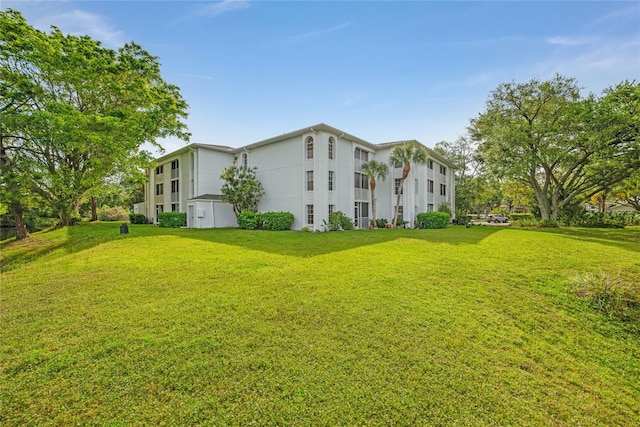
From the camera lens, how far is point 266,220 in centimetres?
2016

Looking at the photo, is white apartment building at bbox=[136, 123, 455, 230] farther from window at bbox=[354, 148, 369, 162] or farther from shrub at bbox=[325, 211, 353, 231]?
shrub at bbox=[325, 211, 353, 231]

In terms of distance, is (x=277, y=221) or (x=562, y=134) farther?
(x=562, y=134)

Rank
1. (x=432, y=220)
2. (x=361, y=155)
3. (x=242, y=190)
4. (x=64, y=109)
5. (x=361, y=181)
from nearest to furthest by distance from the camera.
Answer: (x=64, y=109) < (x=242, y=190) < (x=361, y=181) < (x=361, y=155) < (x=432, y=220)

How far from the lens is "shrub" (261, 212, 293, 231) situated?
64.5 feet

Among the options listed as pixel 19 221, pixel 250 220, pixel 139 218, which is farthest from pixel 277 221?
pixel 139 218

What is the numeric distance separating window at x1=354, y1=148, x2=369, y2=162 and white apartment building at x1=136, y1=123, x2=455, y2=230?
87 mm

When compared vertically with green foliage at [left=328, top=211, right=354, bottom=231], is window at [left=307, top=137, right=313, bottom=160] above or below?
above

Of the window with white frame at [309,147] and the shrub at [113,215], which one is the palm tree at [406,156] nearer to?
the window with white frame at [309,147]

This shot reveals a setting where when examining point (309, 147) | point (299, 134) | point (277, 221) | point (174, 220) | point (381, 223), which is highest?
point (299, 134)

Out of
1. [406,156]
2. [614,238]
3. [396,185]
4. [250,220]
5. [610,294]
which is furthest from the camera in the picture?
[396,185]

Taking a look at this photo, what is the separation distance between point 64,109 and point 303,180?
13275 mm

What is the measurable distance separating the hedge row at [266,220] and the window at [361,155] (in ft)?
26.0

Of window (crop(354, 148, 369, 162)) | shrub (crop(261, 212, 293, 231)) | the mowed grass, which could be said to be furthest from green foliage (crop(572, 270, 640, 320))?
window (crop(354, 148, 369, 162))

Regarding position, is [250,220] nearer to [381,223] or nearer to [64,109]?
[381,223]
